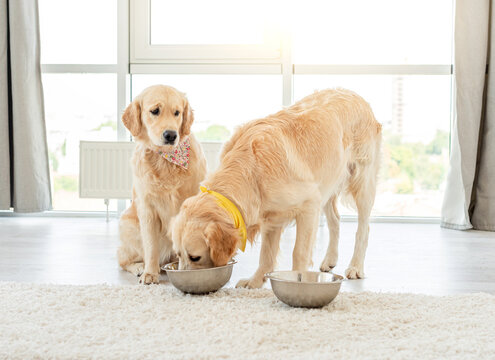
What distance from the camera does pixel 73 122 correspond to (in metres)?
4.91

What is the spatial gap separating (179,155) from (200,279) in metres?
0.65

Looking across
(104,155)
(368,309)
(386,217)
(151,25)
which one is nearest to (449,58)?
(386,217)

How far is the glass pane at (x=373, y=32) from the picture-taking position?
4.68 m

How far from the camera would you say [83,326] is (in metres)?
1.62

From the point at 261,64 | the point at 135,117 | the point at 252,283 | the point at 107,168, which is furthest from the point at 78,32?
the point at 252,283

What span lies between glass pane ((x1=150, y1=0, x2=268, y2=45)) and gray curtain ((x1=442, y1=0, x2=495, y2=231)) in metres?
1.76

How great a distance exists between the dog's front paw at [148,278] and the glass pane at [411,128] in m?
2.77

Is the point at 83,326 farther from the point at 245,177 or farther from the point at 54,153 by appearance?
the point at 54,153

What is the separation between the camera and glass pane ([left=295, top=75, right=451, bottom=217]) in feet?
15.5

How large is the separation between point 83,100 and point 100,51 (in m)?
0.48

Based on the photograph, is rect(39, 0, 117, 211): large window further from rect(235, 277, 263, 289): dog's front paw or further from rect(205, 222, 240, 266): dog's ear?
rect(205, 222, 240, 266): dog's ear

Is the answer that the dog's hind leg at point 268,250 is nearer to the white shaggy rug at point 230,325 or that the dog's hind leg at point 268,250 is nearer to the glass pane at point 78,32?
the white shaggy rug at point 230,325

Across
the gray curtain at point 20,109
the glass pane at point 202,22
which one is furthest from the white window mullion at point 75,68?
the glass pane at point 202,22

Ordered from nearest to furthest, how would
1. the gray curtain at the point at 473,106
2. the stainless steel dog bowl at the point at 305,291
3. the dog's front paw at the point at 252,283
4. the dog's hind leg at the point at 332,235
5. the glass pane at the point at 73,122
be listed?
the stainless steel dog bowl at the point at 305,291
the dog's front paw at the point at 252,283
the dog's hind leg at the point at 332,235
the gray curtain at the point at 473,106
the glass pane at the point at 73,122
